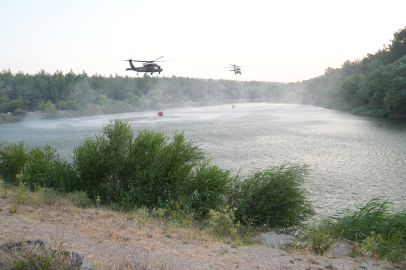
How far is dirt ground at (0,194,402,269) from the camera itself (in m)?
7.12

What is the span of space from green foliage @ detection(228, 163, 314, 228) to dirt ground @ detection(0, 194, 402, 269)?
9.54 ft

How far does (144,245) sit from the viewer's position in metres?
8.09

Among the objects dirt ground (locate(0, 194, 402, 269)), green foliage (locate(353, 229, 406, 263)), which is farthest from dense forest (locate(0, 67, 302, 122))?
green foliage (locate(353, 229, 406, 263))

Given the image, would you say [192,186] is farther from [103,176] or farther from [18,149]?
[18,149]

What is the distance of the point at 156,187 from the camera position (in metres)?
13.4

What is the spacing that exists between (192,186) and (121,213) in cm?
320

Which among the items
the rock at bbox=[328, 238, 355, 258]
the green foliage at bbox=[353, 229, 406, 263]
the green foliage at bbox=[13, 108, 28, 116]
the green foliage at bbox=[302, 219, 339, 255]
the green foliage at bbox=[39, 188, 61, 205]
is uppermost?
the green foliage at bbox=[13, 108, 28, 116]

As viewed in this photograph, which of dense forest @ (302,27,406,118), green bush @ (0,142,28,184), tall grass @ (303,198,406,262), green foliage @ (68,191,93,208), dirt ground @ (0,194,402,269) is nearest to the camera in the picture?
dirt ground @ (0,194,402,269)

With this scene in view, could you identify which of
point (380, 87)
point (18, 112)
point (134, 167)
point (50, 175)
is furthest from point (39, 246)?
point (18, 112)

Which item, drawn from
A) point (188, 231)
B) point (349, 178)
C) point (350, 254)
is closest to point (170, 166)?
point (188, 231)

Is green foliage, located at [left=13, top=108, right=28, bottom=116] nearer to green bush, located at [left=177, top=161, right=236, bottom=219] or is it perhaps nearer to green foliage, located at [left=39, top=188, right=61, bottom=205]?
green foliage, located at [left=39, top=188, right=61, bottom=205]

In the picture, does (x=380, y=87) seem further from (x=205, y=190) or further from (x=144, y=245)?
(x=144, y=245)

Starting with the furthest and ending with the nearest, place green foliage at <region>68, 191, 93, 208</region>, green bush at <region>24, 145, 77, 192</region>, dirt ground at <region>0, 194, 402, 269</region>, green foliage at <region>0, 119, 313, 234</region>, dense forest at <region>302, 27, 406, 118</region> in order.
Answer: dense forest at <region>302, 27, 406, 118</region>, green bush at <region>24, 145, 77, 192</region>, green foliage at <region>68, 191, 93, 208</region>, green foliage at <region>0, 119, 313, 234</region>, dirt ground at <region>0, 194, 402, 269</region>

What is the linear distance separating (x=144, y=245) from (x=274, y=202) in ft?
19.7
